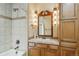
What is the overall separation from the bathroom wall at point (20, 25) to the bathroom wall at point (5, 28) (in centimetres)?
5

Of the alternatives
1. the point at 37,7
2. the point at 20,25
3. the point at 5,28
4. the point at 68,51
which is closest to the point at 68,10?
the point at 37,7

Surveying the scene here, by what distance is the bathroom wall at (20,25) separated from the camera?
187cm

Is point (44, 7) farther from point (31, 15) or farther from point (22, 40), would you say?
point (22, 40)

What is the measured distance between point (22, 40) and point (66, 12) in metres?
0.65

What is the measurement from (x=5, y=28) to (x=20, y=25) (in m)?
0.19

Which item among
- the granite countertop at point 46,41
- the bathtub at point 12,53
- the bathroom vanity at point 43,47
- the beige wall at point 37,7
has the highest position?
the beige wall at point 37,7

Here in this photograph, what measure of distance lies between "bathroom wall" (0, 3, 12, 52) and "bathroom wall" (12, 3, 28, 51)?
0.05m

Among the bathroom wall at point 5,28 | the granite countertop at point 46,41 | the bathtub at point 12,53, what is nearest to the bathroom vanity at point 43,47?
the granite countertop at point 46,41

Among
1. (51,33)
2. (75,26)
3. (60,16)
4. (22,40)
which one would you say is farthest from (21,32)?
(75,26)

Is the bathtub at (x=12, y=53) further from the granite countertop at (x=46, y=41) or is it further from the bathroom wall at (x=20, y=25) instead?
the granite countertop at (x=46, y=41)

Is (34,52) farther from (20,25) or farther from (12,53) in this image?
(20,25)

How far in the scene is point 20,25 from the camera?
188 centimetres

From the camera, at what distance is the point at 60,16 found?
1.84 m

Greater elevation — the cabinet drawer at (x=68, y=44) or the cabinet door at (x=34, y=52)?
the cabinet drawer at (x=68, y=44)
